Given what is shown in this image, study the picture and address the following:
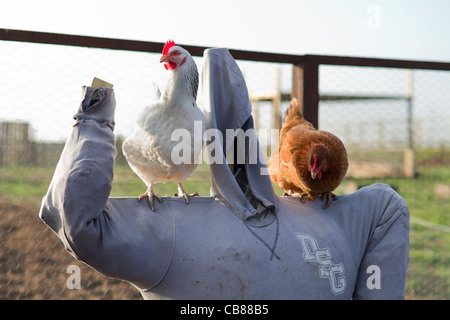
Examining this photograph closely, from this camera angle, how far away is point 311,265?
3.93 feet

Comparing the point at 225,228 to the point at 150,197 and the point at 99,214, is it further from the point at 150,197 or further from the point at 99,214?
the point at 99,214

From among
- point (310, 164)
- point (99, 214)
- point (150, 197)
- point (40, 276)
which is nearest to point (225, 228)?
point (150, 197)

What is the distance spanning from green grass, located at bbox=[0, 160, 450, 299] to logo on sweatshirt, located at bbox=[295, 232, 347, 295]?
1036 millimetres

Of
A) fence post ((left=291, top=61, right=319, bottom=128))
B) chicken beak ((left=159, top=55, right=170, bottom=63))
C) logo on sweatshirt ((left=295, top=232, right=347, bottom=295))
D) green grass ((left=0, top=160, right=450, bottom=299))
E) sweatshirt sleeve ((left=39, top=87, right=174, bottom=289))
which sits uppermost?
chicken beak ((left=159, top=55, right=170, bottom=63))

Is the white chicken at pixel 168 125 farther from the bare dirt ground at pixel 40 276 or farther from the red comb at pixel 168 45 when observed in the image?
the bare dirt ground at pixel 40 276

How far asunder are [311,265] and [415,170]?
5.90m

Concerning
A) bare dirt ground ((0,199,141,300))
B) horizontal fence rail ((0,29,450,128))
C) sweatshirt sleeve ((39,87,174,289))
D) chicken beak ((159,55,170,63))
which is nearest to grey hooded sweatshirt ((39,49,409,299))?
sweatshirt sleeve ((39,87,174,289))

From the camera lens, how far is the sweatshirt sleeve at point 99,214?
38.9 inches

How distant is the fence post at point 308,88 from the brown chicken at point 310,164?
0.20 metres

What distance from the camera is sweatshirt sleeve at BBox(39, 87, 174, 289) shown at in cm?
99

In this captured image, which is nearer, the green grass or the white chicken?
the white chicken

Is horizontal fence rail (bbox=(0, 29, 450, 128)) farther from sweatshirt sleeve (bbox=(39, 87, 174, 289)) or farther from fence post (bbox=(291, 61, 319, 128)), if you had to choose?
sweatshirt sleeve (bbox=(39, 87, 174, 289))

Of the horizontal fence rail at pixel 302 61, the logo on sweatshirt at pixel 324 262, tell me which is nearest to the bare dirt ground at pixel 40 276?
the horizontal fence rail at pixel 302 61
